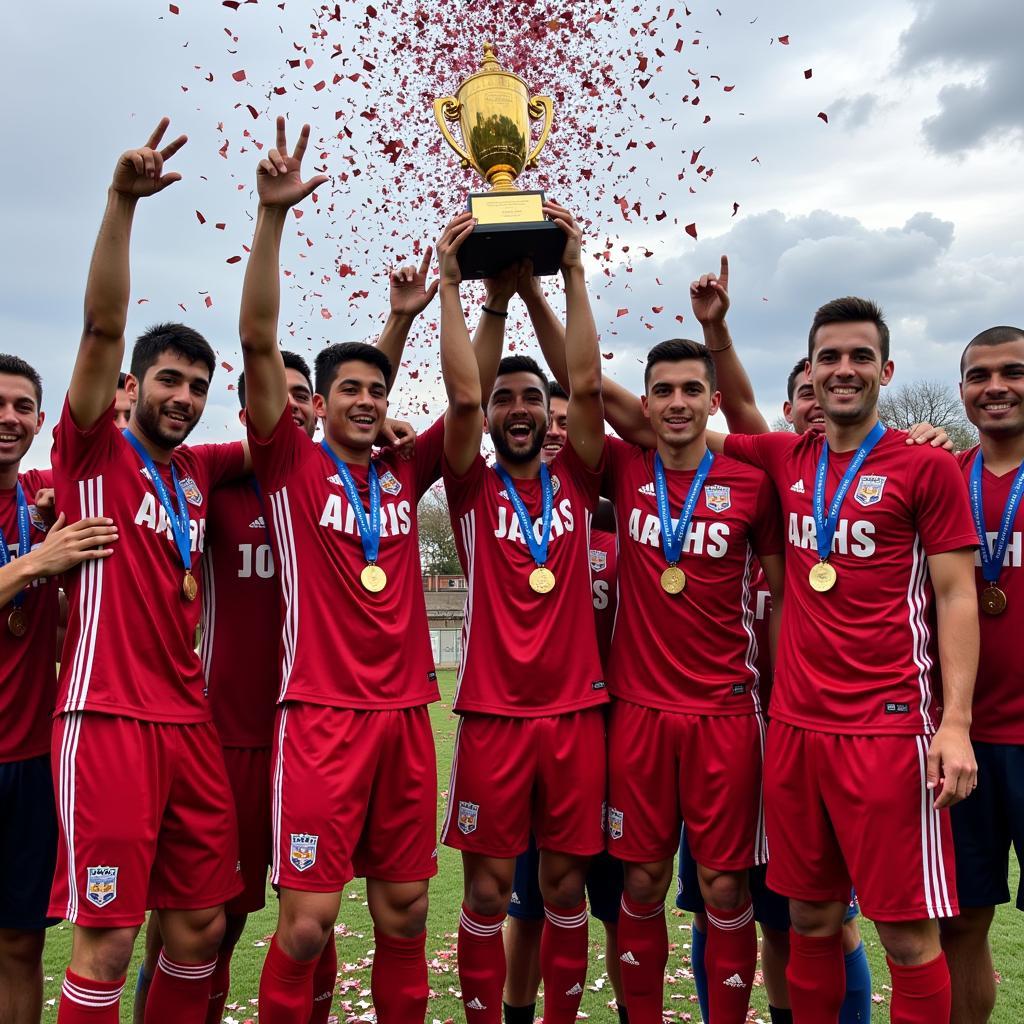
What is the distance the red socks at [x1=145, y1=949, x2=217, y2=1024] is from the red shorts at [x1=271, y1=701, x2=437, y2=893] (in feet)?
1.69

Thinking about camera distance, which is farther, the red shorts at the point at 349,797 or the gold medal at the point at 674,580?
the gold medal at the point at 674,580

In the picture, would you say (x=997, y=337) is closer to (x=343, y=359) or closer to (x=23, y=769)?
(x=343, y=359)

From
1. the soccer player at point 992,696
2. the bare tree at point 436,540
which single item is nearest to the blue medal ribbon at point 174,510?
the soccer player at point 992,696

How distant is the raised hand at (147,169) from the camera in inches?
130

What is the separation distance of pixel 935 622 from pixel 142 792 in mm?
3139

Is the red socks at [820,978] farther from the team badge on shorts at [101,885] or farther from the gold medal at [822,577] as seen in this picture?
the team badge on shorts at [101,885]

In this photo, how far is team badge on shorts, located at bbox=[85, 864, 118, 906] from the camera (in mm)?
3145

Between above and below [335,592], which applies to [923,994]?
below

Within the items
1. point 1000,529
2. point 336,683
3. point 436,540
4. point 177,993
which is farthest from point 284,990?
point 436,540

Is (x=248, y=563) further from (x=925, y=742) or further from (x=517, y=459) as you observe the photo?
(x=925, y=742)

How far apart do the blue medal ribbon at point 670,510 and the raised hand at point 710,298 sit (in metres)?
0.78

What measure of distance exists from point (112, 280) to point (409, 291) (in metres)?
1.67

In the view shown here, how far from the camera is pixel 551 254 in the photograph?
4.42 meters

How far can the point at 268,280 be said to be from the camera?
3.61 metres
